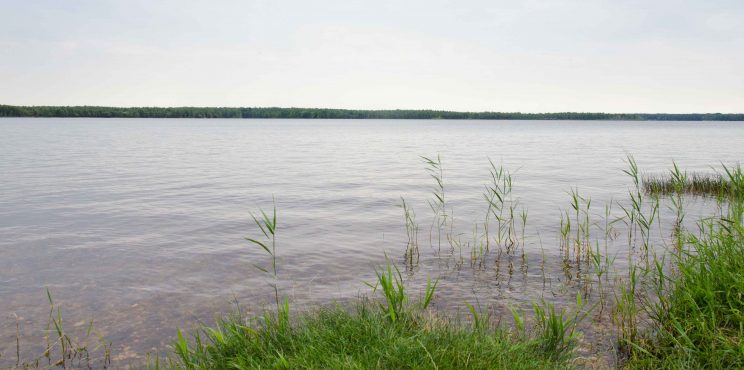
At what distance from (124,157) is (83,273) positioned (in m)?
30.2

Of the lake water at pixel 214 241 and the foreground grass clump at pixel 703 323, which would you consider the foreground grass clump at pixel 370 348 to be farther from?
the lake water at pixel 214 241

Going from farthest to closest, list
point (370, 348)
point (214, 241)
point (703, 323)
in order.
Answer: point (214, 241)
point (703, 323)
point (370, 348)

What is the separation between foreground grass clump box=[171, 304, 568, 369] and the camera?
15.0 ft

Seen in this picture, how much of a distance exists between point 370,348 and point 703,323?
3.44 m

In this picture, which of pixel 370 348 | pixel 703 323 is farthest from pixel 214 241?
pixel 703 323

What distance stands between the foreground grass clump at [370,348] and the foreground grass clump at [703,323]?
3.85 ft

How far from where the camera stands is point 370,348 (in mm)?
4883

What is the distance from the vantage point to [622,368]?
5570mm

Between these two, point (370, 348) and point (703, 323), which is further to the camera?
point (703, 323)

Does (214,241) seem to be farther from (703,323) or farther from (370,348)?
(703,323)

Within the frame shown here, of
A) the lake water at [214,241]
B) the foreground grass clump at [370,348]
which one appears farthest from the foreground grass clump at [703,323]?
the lake water at [214,241]

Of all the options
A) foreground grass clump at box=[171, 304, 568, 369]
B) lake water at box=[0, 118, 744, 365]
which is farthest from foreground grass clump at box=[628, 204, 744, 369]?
lake water at box=[0, 118, 744, 365]

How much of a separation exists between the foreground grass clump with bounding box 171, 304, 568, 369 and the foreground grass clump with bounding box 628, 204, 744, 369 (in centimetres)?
117

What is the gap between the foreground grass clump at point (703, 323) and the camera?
5.03m
